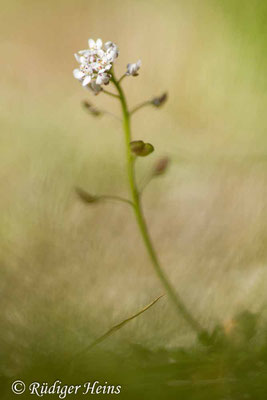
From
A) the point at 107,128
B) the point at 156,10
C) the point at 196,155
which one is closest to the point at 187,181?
the point at 196,155

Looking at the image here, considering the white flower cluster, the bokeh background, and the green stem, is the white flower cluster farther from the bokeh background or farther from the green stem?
the bokeh background

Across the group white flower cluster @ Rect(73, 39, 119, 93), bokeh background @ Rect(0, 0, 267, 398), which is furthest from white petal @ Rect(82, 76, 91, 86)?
bokeh background @ Rect(0, 0, 267, 398)

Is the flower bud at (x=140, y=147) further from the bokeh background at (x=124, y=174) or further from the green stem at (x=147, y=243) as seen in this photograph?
the bokeh background at (x=124, y=174)

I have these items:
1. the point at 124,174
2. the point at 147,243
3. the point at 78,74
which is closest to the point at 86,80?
the point at 78,74

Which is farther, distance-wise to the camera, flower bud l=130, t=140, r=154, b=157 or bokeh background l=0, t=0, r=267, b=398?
bokeh background l=0, t=0, r=267, b=398

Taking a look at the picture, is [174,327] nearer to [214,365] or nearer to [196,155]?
[214,365]

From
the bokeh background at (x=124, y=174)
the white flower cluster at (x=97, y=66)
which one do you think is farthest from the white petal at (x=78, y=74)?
the bokeh background at (x=124, y=174)
